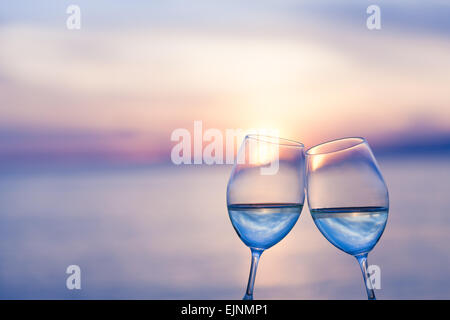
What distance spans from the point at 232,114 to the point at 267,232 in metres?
1.44

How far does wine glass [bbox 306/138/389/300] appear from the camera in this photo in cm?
73

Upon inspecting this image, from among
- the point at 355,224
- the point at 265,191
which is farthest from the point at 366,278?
the point at 265,191

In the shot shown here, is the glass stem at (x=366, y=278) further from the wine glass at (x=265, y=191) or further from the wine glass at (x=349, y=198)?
the wine glass at (x=265, y=191)

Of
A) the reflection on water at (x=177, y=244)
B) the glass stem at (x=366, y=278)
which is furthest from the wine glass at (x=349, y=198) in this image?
the reflection on water at (x=177, y=244)

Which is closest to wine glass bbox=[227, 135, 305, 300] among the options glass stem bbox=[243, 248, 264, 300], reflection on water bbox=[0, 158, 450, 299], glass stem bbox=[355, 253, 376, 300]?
glass stem bbox=[243, 248, 264, 300]

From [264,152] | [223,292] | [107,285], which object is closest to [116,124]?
[107,285]

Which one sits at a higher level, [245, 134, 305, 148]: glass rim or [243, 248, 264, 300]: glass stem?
[245, 134, 305, 148]: glass rim

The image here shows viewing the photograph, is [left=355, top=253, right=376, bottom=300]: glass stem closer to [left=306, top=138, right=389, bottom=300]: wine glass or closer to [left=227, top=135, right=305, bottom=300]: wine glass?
[left=306, top=138, right=389, bottom=300]: wine glass

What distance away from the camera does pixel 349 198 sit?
733 mm

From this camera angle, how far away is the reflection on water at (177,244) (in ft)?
5.80

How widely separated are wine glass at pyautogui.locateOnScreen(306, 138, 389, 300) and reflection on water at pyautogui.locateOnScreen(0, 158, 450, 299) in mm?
836

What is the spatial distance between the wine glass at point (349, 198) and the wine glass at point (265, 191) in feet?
0.08

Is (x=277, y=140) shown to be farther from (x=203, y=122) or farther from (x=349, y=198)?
(x=203, y=122)

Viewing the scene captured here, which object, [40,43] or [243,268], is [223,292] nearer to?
[243,268]
